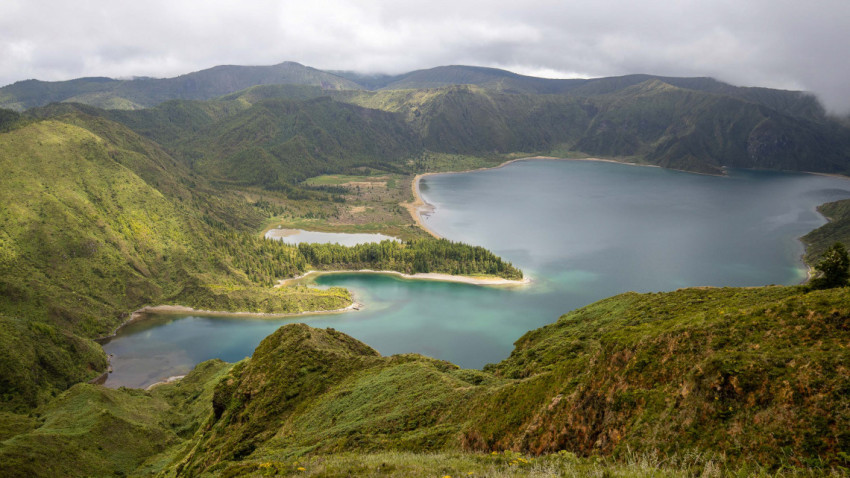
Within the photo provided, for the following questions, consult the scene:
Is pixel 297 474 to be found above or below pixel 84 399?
above

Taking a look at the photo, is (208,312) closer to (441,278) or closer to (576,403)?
(441,278)

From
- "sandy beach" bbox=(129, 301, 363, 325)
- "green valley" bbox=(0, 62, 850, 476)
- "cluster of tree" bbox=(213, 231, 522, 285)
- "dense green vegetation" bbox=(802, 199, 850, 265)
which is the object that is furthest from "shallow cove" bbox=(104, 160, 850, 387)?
"green valley" bbox=(0, 62, 850, 476)

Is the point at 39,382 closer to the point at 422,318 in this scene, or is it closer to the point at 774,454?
the point at 422,318

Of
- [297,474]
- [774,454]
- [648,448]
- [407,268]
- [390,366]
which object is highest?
[774,454]

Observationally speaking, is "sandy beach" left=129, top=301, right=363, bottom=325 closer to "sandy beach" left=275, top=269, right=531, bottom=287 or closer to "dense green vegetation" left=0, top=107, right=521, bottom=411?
"dense green vegetation" left=0, top=107, right=521, bottom=411

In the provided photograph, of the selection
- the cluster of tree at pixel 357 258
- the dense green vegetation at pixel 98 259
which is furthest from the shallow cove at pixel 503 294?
the dense green vegetation at pixel 98 259

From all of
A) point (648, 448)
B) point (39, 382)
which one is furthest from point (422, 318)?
point (648, 448)
